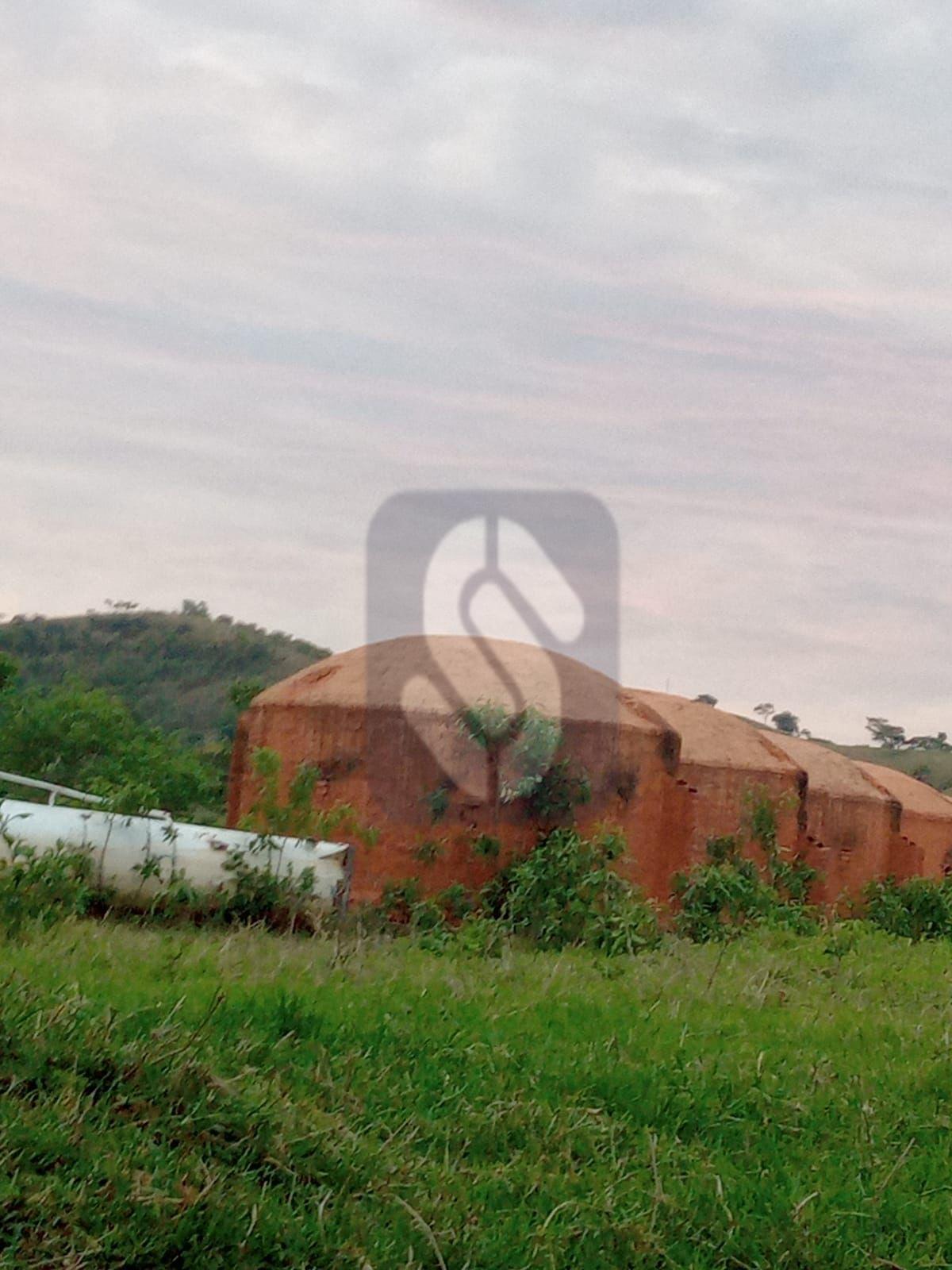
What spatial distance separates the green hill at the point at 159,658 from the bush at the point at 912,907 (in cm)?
2011

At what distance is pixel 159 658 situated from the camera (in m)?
43.8

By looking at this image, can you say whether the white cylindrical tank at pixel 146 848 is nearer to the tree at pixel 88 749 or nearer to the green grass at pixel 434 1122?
the green grass at pixel 434 1122

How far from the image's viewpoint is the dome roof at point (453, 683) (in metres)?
13.9

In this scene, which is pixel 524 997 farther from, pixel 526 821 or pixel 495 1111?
pixel 526 821

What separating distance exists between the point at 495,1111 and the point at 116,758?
17.4 metres

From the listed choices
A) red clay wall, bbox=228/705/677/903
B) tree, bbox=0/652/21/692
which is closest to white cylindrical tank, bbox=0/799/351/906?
red clay wall, bbox=228/705/677/903

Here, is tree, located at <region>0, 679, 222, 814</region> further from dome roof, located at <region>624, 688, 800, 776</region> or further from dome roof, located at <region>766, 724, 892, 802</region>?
dome roof, located at <region>766, 724, 892, 802</region>

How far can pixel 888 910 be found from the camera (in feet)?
54.9

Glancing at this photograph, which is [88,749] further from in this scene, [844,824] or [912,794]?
[912,794]

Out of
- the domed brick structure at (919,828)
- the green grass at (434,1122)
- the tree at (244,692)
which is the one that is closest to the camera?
the green grass at (434,1122)

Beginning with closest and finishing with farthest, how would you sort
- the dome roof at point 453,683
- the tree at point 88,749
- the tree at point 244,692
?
the dome roof at point 453,683
the tree at point 244,692
the tree at point 88,749

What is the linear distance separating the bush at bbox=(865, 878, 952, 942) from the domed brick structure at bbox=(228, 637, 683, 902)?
2.98 meters

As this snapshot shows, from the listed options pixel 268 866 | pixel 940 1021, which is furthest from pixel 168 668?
pixel 940 1021

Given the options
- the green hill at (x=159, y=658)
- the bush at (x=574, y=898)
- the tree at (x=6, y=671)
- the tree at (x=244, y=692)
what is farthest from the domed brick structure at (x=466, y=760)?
the green hill at (x=159, y=658)
